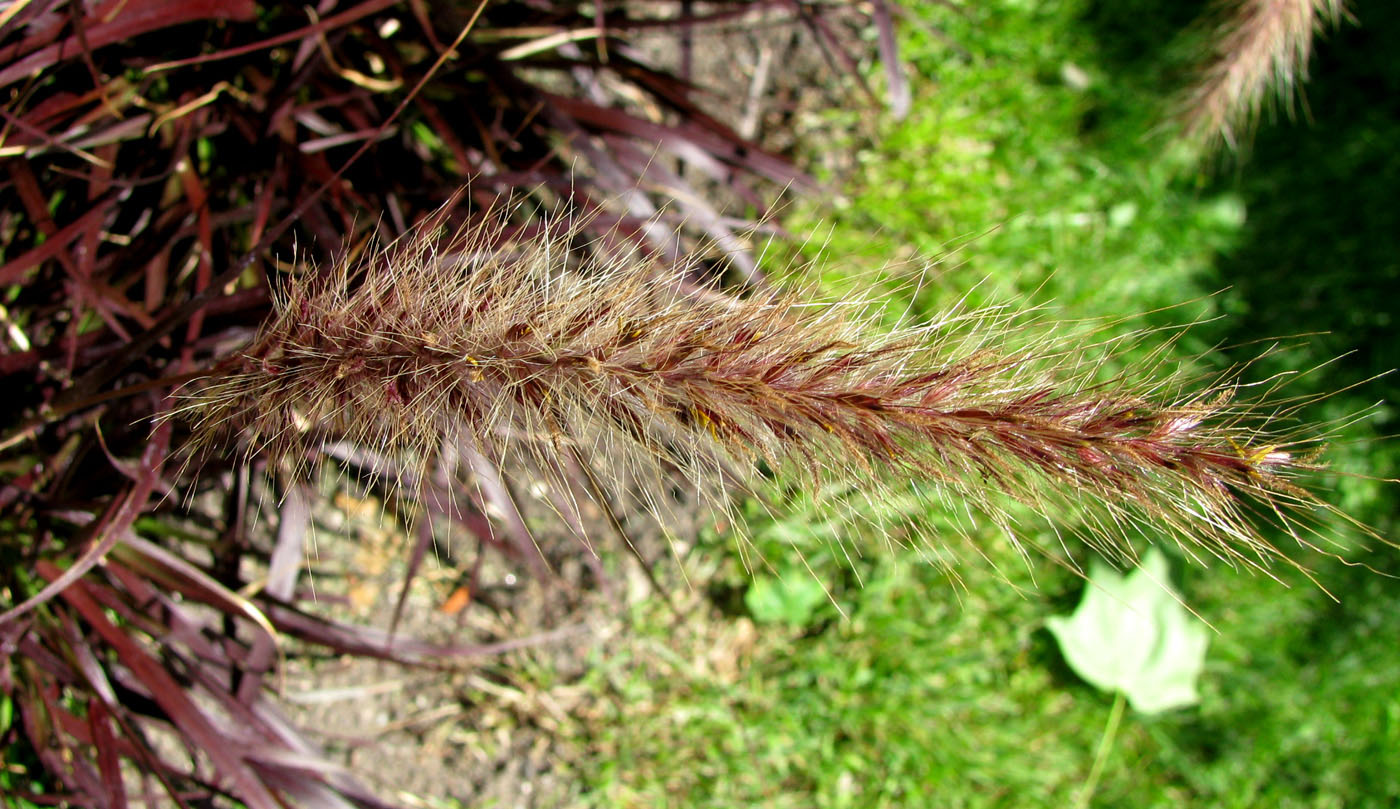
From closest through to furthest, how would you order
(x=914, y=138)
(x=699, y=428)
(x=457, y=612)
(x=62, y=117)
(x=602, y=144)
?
1. (x=699, y=428)
2. (x=62, y=117)
3. (x=602, y=144)
4. (x=457, y=612)
5. (x=914, y=138)

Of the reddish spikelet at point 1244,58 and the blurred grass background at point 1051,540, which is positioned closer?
the reddish spikelet at point 1244,58

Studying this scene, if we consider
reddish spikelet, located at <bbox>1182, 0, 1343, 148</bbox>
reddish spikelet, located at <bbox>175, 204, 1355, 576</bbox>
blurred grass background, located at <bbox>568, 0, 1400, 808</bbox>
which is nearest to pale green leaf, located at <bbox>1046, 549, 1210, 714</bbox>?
blurred grass background, located at <bbox>568, 0, 1400, 808</bbox>

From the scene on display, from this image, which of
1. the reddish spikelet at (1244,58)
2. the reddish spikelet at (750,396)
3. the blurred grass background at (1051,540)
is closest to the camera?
the reddish spikelet at (750,396)

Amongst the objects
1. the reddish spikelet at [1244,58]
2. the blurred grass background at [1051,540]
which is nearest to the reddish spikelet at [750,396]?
the blurred grass background at [1051,540]

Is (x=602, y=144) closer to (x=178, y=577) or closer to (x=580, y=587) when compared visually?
(x=580, y=587)

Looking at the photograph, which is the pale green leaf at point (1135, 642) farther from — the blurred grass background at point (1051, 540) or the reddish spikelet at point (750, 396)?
the reddish spikelet at point (750, 396)

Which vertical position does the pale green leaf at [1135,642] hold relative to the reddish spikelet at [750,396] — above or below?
below

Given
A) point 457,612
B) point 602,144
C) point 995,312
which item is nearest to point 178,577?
point 457,612
